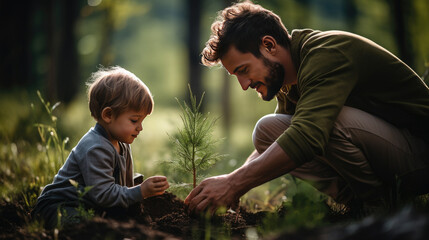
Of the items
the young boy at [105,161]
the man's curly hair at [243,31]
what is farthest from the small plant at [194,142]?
the man's curly hair at [243,31]

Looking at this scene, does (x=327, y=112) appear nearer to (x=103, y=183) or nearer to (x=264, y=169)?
(x=264, y=169)

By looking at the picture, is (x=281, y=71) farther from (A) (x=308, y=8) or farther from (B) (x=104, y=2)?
(A) (x=308, y=8)

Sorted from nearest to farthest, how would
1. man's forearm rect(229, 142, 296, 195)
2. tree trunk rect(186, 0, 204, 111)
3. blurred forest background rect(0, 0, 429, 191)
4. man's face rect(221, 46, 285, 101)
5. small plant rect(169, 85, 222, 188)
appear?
man's forearm rect(229, 142, 296, 195)
small plant rect(169, 85, 222, 188)
man's face rect(221, 46, 285, 101)
blurred forest background rect(0, 0, 429, 191)
tree trunk rect(186, 0, 204, 111)

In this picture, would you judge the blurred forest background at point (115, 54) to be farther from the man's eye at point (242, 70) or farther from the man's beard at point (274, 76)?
the man's beard at point (274, 76)

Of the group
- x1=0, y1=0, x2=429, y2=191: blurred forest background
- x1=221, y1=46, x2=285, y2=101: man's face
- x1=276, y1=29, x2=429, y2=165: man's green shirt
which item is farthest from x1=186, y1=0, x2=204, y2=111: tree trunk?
x1=276, y1=29, x2=429, y2=165: man's green shirt

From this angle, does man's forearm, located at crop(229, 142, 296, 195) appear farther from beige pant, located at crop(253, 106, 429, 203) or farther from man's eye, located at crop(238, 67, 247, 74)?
man's eye, located at crop(238, 67, 247, 74)

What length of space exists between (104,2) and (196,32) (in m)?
3.45

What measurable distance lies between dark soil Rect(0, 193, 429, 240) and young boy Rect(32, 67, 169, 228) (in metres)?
0.15

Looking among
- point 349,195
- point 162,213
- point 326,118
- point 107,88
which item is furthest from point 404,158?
point 107,88

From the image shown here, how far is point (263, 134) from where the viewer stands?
3.21 m

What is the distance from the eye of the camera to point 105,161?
7.96ft

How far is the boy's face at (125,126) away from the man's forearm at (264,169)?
777 millimetres

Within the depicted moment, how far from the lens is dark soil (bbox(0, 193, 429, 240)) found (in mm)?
1299

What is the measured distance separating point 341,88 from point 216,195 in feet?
3.45
